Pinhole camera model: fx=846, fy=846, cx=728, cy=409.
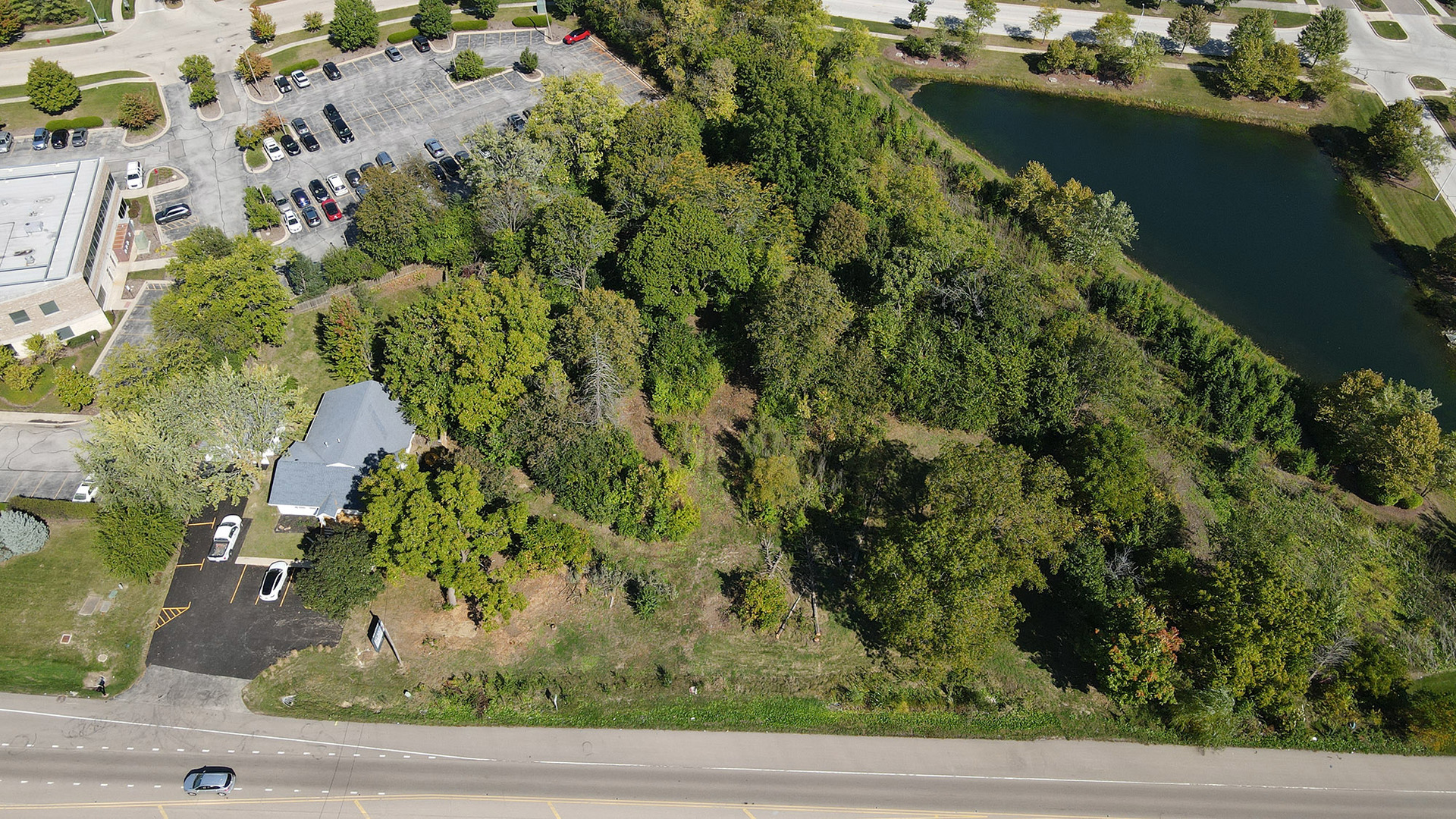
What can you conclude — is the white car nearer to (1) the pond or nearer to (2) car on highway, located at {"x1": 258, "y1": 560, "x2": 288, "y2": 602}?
(2) car on highway, located at {"x1": 258, "y1": 560, "x2": 288, "y2": 602}

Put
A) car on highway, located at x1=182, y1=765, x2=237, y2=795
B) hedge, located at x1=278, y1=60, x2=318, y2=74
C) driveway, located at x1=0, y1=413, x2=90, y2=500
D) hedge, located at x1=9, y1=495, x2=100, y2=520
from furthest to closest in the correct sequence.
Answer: hedge, located at x1=278, y1=60, x2=318, y2=74
driveway, located at x1=0, y1=413, x2=90, y2=500
hedge, located at x1=9, y1=495, x2=100, y2=520
car on highway, located at x1=182, y1=765, x2=237, y2=795

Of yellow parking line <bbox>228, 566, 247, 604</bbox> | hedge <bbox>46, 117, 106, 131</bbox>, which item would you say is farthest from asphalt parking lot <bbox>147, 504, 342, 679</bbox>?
hedge <bbox>46, 117, 106, 131</bbox>

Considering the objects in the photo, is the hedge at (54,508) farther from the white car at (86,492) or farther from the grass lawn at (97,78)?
the grass lawn at (97,78)

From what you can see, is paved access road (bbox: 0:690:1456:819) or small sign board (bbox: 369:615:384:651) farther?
small sign board (bbox: 369:615:384:651)

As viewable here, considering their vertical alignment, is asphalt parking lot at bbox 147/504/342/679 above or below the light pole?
below

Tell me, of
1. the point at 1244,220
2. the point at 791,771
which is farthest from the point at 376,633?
the point at 1244,220

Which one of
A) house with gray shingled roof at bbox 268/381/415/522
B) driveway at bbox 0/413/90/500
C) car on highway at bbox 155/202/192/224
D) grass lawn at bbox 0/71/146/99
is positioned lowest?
driveway at bbox 0/413/90/500
